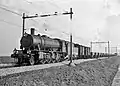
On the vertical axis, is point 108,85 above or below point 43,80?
below

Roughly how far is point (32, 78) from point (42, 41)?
1327 centimetres

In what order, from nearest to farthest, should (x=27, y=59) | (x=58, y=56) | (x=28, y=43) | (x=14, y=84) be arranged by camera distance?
(x=14, y=84) < (x=27, y=59) < (x=28, y=43) < (x=58, y=56)

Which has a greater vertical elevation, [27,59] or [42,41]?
[42,41]

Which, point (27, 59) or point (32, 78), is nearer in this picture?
point (32, 78)

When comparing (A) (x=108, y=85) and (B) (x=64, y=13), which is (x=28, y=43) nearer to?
(B) (x=64, y=13)

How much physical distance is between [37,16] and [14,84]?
16489 mm

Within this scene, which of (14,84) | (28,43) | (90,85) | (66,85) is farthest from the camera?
(28,43)

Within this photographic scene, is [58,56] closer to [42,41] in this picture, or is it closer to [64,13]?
[42,41]

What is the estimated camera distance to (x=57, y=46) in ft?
100

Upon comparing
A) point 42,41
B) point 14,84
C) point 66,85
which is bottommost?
point 66,85

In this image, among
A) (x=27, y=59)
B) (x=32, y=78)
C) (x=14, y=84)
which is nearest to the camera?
(x=14, y=84)

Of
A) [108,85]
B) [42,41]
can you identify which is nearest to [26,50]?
[42,41]

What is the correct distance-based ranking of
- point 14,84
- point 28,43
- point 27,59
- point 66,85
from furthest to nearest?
point 28,43 < point 27,59 < point 66,85 < point 14,84

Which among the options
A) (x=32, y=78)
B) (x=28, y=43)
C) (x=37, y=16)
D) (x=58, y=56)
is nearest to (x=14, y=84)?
(x=32, y=78)
